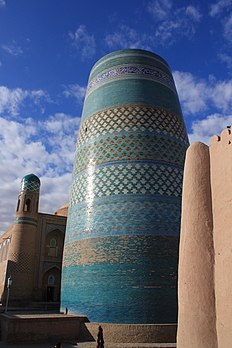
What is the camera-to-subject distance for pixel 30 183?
15.0 meters

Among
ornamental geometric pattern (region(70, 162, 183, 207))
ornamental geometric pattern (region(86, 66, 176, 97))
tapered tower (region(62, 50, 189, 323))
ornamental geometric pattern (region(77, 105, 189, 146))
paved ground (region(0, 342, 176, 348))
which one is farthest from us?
ornamental geometric pattern (region(86, 66, 176, 97))

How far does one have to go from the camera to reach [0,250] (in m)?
16.7

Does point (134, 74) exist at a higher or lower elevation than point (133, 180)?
higher

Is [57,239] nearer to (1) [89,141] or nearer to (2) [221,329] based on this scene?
(1) [89,141]

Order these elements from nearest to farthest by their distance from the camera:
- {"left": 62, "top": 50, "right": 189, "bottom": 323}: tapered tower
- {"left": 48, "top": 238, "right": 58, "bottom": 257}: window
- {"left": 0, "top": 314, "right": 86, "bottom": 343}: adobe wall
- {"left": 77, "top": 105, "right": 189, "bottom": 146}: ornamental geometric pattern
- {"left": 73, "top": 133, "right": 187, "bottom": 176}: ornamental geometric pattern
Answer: {"left": 0, "top": 314, "right": 86, "bottom": 343}: adobe wall, {"left": 62, "top": 50, "right": 189, "bottom": 323}: tapered tower, {"left": 73, "top": 133, "right": 187, "bottom": 176}: ornamental geometric pattern, {"left": 77, "top": 105, "right": 189, "bottom": 146}: ornamental geometric pattern, {"left": 48, "top": 238, "right": 58, "bottom": 257}: window

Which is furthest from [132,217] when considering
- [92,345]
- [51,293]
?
[51,293]

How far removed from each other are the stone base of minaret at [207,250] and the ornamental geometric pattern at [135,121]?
5369 millimetres

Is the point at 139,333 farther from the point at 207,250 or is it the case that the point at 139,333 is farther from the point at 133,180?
the point at 207,250

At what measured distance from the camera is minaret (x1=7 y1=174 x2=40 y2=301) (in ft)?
43.3

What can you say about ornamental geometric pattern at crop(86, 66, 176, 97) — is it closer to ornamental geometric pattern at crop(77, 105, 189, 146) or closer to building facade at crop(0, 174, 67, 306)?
ornamental geometric pattern at crop(77, 105, 189, 146)

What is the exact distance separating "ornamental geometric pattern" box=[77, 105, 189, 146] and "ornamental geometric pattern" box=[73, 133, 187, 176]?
→ 0.57 feet

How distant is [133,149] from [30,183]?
314 inches

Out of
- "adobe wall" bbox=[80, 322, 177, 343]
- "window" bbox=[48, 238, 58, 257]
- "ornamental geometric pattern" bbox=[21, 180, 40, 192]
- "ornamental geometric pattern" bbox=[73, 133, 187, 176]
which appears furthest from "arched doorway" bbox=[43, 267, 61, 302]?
"adobe wall" bbox=[80, 322, 177, 343]

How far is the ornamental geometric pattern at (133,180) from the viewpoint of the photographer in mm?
7926
